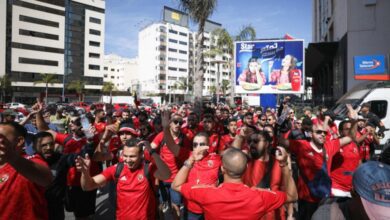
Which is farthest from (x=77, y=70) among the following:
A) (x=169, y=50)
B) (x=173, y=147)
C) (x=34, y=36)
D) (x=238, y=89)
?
(x=173, y=147)

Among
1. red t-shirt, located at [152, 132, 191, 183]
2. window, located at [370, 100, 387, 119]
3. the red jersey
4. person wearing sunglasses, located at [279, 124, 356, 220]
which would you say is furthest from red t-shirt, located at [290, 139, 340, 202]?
window, located at [370, 100, 387, 119]

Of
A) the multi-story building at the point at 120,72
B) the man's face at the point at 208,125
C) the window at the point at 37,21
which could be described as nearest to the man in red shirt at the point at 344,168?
the man's face at the point at 208,125

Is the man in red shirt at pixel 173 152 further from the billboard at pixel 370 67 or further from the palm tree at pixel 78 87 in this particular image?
the palm tree at pixel 78 87

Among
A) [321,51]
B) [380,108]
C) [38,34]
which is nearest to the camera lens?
[380,108]

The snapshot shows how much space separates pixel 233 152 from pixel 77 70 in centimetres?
7146

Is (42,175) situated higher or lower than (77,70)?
lower

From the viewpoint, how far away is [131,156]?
3.28m

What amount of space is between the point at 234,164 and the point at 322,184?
76.4 inches

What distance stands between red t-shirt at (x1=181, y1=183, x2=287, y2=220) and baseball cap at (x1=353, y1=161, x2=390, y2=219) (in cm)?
92

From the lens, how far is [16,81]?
185 feet

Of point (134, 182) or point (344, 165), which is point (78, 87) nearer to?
point (134, 182)

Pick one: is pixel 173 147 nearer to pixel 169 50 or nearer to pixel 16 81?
pixel 16 81

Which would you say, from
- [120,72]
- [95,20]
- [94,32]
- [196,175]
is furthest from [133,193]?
[120,72]

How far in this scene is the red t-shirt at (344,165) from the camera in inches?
149
